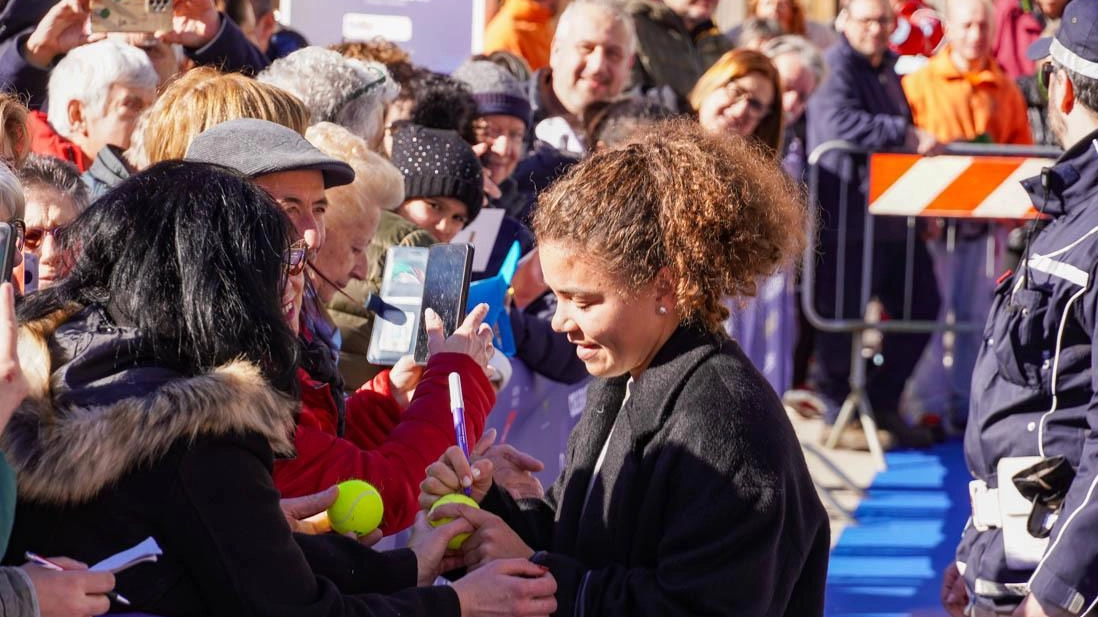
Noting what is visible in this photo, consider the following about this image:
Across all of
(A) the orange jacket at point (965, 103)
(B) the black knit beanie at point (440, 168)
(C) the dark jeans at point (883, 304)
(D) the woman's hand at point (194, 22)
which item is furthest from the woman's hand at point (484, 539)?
(A) the orange jacket at point (965, 103)

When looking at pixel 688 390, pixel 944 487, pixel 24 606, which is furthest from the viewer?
pixel 944 487

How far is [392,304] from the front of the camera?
3.73m

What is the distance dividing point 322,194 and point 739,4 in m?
12.2

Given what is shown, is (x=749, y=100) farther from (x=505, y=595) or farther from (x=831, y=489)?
(x=505, y=595)

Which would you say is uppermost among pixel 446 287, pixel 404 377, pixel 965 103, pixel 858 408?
pixel 446 287

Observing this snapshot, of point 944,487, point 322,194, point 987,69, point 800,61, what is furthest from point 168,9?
point 987,69

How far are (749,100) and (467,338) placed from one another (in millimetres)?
3491

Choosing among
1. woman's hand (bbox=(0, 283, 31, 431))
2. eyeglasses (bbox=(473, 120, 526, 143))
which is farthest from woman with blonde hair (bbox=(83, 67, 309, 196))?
eyeglasses (bbox=(473, 120, 526, 143))

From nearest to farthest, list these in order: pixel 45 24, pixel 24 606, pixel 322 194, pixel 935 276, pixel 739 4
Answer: pixel 24 606
pixel 322 194
pixel 45 24
pixel 935 276
pixel 739 4

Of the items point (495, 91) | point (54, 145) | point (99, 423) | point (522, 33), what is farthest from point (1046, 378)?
point (522, 33)

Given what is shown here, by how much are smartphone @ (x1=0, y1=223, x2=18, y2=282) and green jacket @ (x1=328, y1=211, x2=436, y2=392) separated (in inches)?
72.4

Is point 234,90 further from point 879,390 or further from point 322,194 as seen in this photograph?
point 879,390

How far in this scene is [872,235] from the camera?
8.74 metres

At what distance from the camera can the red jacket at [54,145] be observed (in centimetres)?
450
